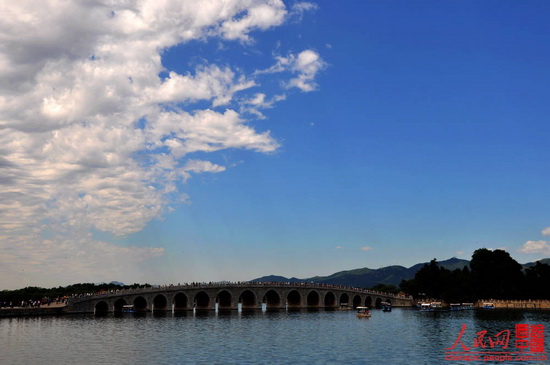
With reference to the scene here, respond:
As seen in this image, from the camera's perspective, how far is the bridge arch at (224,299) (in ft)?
447

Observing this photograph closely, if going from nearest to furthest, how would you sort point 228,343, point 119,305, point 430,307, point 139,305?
point 228,343 → point 119,305 → point 139,305 → point 430,307

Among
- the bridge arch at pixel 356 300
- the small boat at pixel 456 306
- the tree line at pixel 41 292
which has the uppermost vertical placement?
the tree line at pixel 41 292

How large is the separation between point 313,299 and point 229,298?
29875mm

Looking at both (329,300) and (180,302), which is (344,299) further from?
(180,302)

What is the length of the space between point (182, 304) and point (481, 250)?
89668 mm

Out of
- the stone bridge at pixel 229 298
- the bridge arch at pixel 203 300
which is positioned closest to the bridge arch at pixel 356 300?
the stone bridge at pixel 229 298

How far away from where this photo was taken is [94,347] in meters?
57.3

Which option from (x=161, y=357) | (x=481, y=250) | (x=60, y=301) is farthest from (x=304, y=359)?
(x=481, y=250)

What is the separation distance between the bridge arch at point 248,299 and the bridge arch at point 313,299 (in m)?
17.0

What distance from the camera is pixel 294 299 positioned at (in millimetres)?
149750

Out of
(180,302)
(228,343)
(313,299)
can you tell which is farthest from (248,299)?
(228,343)

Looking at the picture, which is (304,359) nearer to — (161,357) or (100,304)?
(161,357)

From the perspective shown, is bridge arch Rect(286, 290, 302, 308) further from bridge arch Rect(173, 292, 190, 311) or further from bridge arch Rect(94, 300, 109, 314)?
bridge arch Rect(94, 300, 109, 314)

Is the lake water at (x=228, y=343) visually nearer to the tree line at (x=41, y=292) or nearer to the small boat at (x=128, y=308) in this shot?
the small boat at (x=128, y=308)
